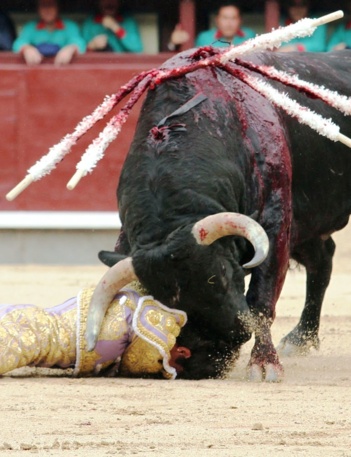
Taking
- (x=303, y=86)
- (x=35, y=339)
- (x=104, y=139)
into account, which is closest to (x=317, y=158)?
(x=303, y=86)

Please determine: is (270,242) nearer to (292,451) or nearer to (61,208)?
(292,451)

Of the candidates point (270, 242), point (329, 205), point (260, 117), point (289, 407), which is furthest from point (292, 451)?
point (329, 205)

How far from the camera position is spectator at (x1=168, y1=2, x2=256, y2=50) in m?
9.97

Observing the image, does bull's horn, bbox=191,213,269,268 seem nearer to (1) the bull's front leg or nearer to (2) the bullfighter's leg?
(1) the bull's front leg

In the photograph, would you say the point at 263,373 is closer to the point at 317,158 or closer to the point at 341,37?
the point at 317,158

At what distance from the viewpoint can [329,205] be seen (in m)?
5.87

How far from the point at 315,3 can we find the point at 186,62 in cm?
558

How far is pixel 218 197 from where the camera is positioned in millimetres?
4891

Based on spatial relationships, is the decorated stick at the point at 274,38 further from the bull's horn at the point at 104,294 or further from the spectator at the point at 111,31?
the spectator at the point at 111,31

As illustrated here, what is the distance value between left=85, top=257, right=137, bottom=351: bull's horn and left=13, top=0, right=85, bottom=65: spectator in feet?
18.5

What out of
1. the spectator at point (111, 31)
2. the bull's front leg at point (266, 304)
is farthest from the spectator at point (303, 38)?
the bull's front leg at point (266, 304)

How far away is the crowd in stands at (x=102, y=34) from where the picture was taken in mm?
10156

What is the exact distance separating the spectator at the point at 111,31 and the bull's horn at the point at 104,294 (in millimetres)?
5749

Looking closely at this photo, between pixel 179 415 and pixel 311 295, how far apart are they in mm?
2466
